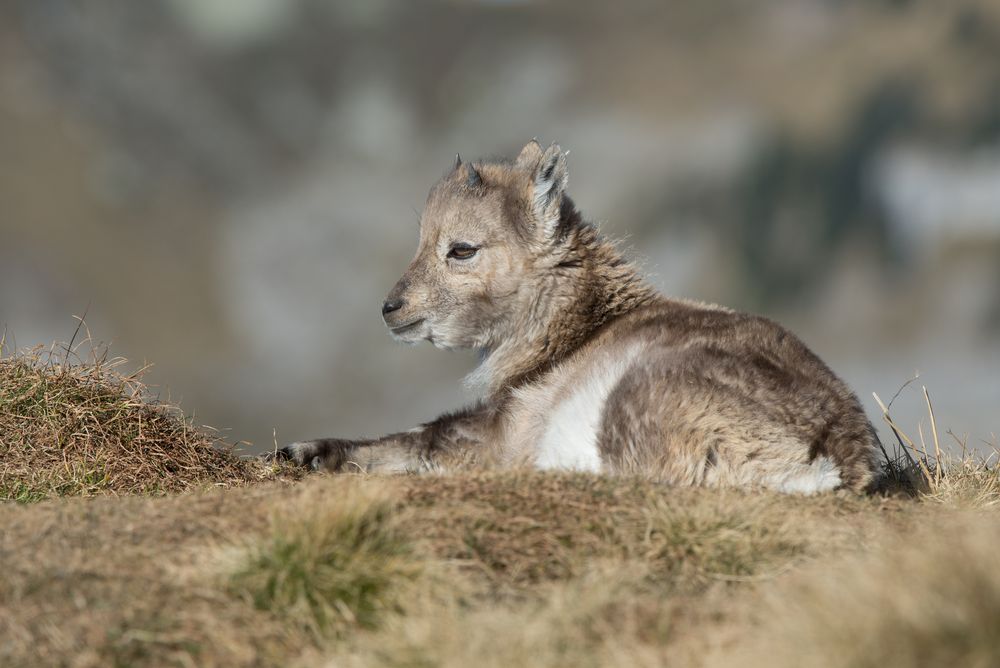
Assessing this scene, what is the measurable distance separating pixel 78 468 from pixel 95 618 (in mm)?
3607

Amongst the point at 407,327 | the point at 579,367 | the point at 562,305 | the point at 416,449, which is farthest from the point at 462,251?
the point at 416,449

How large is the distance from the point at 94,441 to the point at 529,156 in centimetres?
384

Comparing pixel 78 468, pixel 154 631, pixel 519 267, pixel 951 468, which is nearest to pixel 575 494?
pixel 154 631

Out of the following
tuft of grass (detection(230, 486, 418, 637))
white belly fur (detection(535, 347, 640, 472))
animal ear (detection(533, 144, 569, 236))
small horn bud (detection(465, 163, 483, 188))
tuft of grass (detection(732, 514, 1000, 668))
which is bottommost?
tuft of grass (detection(732, 514, 1000, 668))

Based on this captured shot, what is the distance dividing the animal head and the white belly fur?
3.90 ft

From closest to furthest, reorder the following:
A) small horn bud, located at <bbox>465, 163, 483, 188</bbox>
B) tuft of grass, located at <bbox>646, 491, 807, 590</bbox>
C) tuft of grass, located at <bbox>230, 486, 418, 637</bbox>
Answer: tuft of grass, located at <bbox>230, 486, 418, 637</bbox>, tuft of grass, located at <bbox>646, 491, 807, 590</bbox>, small horn bud, located at <bbox>465, 163, 483, 188</bbox>

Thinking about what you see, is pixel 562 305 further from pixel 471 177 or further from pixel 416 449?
pixel 416 449

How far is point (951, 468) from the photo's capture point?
26.6 feet

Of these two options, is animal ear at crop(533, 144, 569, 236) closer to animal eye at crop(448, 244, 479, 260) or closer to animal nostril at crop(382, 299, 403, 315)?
animal eye at crop(448, 244, 479, 260)

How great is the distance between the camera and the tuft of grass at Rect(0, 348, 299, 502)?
7.08 m

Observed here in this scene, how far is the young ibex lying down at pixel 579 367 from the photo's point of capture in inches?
224

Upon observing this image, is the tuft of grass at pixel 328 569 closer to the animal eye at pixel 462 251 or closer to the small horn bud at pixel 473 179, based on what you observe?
the animal eye at pixel 462 251

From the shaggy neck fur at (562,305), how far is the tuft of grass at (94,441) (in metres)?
1.71

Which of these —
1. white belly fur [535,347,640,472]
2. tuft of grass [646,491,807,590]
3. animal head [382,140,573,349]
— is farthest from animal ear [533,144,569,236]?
tuft of grass [646,491,807,590]
